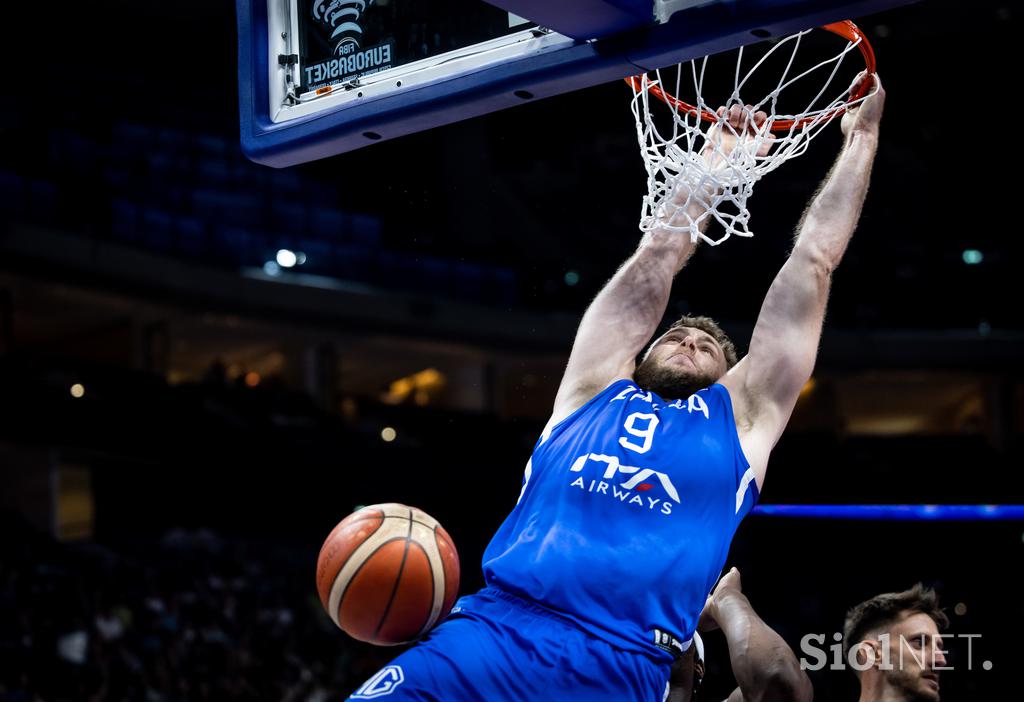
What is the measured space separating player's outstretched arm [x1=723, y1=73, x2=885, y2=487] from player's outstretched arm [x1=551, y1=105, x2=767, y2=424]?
1.10ft

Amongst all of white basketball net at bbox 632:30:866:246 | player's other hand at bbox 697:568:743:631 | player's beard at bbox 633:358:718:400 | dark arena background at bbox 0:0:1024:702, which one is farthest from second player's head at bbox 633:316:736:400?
dark arena background at bbox 0:0:1024:702

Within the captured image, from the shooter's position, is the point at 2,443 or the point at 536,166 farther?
the point at 536,166

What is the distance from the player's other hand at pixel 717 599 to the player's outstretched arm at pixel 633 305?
0.73 meters

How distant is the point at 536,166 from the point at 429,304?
4498 millimetres

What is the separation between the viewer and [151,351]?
17312mm

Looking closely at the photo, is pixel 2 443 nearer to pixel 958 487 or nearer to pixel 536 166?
pixel 536 166

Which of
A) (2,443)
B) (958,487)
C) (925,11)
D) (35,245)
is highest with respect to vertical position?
(925,11)

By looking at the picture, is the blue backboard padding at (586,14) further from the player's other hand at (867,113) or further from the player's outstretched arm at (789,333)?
the player's other hand at (867,113)

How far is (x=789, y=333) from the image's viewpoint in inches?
124

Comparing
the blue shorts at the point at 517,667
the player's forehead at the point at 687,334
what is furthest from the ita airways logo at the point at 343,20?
the blue shorts at the point at 517,667

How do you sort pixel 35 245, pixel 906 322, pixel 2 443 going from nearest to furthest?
pixel 35 245
pixel 2 443
pixel 906 322

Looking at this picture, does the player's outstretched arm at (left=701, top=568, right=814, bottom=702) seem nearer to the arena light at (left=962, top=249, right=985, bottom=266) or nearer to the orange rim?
the orange rim

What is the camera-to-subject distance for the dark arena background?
13000mm

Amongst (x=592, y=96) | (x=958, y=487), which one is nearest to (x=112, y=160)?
(x=592, y=96)
